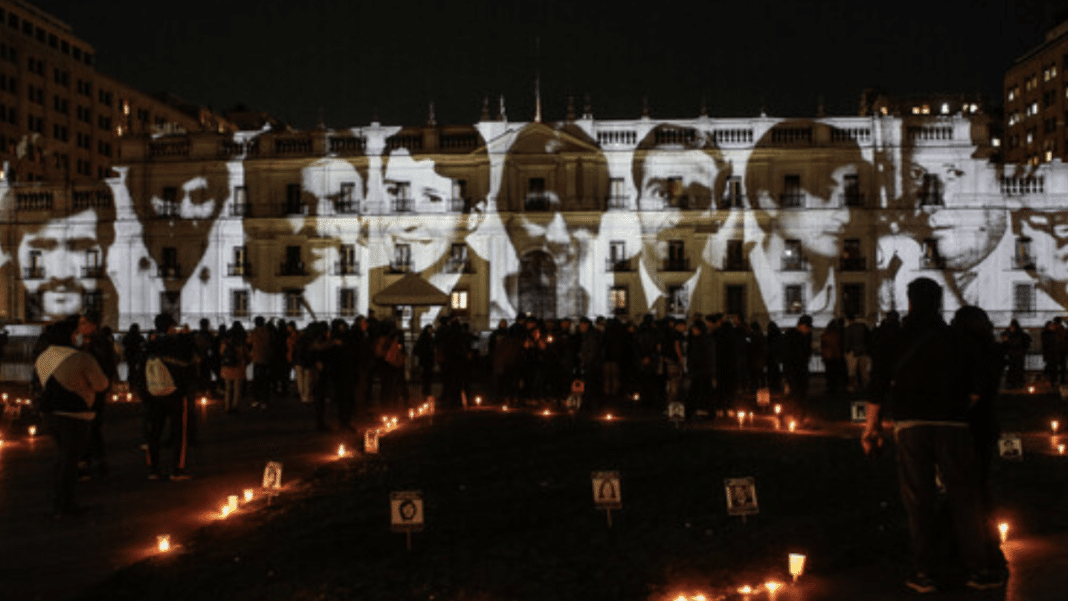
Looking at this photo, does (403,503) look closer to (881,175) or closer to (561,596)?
(561,596)

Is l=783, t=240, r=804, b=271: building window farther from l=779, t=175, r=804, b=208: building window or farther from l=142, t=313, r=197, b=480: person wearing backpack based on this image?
l=142, t=313, r=197, b=480: person wearing backpack

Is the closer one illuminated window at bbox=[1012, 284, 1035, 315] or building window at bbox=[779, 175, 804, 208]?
illuminated window at bbox=[1012, 284, 1035, 315]

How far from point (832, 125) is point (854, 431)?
35.3m

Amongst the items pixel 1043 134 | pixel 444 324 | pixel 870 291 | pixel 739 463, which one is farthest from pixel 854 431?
pixel 1043 134

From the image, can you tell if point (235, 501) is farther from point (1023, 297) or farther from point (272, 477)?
point (1023, 297)

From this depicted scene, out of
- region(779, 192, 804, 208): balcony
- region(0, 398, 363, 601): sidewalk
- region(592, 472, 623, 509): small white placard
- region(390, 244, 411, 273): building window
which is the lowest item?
region(0, 398, 363, 601): sidewalk

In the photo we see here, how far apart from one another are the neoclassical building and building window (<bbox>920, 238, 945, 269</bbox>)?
63 millimetres

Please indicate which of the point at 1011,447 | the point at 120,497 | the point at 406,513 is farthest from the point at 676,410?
the point at 406,513

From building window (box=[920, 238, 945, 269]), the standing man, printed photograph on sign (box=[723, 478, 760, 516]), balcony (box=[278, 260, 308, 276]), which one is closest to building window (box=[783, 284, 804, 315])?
building window (box=[920, 238, 945, 269])

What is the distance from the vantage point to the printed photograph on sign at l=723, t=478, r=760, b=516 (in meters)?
7.02

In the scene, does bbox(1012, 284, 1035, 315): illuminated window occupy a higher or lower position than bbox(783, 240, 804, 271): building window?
lower

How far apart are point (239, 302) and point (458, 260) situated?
10604 millimetres

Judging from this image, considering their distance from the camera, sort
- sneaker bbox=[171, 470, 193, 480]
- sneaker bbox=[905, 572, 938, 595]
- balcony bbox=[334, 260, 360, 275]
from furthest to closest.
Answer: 1. balcony bbox=[334, 260, 360, 275]
2. sneaker bbox=[171, 470, 193, 480]
3. sneaker bbox=[905, 572, 938, 595]

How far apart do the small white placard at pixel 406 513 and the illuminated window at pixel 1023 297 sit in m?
44.6
